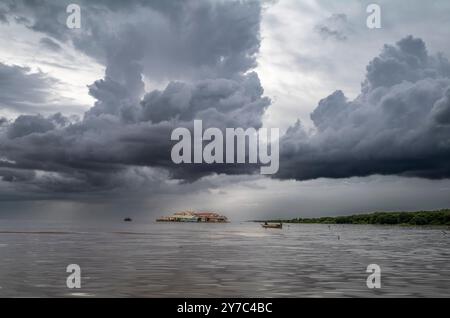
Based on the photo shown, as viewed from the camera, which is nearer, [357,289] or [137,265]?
[357,289]

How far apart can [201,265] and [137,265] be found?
728 cm
